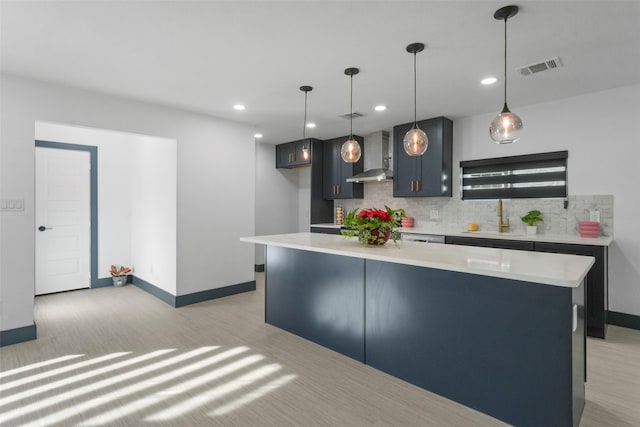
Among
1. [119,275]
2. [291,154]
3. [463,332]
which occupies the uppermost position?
[291,154]

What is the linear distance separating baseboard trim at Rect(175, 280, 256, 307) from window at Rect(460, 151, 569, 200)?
3.44 m

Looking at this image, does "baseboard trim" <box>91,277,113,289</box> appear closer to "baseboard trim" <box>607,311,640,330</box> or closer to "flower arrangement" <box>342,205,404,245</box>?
"flower arrangement" <box>342,205,404,245</box>

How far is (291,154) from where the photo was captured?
655 cm

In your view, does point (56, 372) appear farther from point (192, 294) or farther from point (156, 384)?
point (192, 294)

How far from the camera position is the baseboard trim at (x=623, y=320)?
11.7 ft

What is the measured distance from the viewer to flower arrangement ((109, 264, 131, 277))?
5316 millimetres

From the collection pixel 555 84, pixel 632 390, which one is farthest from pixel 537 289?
pixel 555 84

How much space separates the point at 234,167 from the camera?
4996 mm

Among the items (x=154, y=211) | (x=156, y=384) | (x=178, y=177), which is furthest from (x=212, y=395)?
(x=154, y=211)

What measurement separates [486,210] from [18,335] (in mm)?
5462

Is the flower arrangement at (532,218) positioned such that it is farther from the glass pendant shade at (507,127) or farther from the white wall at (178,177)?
the white wall at (178,177)

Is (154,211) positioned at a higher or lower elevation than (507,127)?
lower

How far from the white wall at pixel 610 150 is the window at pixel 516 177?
0.10 m

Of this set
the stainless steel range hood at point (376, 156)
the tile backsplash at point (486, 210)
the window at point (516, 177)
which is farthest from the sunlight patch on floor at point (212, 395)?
the window at point (516, 177)
